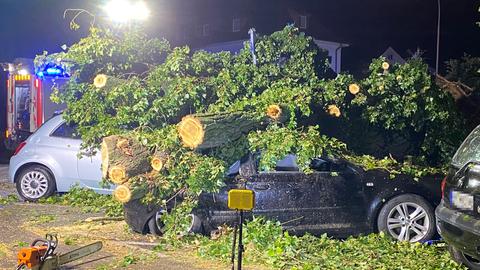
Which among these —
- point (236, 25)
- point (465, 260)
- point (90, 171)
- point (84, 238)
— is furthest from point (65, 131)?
point (236, 25)

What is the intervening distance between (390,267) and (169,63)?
4261 mm

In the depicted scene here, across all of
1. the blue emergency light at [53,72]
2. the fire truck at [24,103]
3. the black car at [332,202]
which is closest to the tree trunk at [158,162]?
the black car at [332,202]

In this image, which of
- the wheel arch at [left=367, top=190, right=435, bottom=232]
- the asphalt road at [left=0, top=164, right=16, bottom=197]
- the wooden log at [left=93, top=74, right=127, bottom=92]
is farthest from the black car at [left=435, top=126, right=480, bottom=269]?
the asphalt road at [left=0, top=164, right=16, bottom=197]

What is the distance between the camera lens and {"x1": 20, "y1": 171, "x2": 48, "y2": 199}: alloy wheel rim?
9297 mm

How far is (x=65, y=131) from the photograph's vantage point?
30.2 feet

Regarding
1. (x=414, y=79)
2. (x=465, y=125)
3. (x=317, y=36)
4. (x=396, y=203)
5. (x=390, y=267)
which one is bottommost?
(x=390, y=267)

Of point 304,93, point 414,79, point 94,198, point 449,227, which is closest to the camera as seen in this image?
point 449,227

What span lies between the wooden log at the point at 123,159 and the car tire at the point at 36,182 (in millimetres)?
2957

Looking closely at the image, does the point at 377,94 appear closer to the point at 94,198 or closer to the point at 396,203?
the point at 396,203

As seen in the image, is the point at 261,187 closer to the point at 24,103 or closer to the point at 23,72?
the point at 24,103

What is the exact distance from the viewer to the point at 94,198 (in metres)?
9.27

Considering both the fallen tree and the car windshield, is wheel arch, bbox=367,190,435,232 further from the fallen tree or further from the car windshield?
the car windshield

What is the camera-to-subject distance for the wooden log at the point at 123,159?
21.8ft

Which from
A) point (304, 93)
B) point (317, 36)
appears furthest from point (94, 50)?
point (317, 36)
